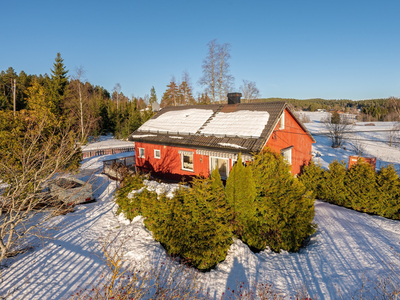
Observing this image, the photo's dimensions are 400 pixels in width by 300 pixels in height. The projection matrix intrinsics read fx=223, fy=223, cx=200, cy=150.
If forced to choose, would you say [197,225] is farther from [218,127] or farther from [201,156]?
[218,127]

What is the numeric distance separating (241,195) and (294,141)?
964 cm

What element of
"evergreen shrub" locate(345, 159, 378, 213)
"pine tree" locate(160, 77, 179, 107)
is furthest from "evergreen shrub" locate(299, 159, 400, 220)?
"pine tree" locate(160, 77, 179, 107)

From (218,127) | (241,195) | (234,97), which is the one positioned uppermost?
(234,97)

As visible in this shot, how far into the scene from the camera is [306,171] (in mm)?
14141

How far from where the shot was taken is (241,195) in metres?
9.02

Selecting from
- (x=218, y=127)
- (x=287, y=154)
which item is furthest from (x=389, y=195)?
(x=218, y=127)

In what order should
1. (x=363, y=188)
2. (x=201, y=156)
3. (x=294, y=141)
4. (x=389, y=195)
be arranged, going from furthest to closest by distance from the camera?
(x=294, y=141) < (x=201, y=156) < (x=363, y=188) < (x=389, y=195)

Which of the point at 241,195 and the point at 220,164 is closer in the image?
the point at 241,195

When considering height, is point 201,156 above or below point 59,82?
below

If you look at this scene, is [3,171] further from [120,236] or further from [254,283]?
[254,283]

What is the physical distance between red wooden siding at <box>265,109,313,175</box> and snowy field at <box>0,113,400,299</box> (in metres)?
5.35

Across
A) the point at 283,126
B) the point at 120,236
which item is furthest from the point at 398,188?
the point at 120,236

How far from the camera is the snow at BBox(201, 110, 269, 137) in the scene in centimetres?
1314

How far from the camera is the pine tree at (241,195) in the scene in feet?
29.6
